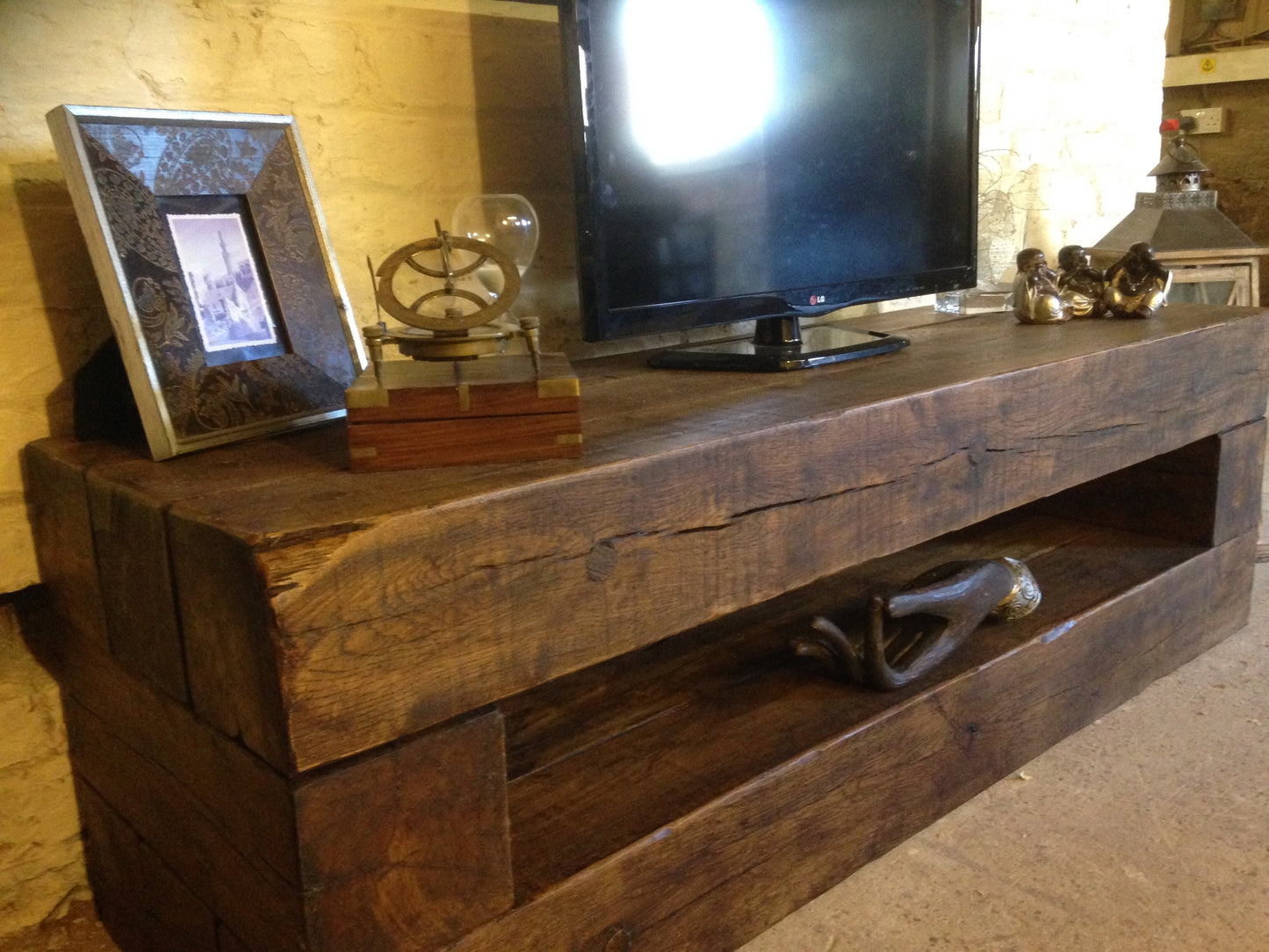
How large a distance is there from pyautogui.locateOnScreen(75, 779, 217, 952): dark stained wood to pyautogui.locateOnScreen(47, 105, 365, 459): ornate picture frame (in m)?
0.44

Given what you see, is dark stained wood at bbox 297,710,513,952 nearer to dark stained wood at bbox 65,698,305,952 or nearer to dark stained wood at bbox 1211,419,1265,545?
dark stained wood at bbox 65,698,305,952

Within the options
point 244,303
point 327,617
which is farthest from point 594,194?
point 327,617

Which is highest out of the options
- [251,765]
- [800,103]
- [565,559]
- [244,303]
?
[800,103]

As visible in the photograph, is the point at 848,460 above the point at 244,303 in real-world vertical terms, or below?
below

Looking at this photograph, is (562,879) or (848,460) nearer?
(562,879)

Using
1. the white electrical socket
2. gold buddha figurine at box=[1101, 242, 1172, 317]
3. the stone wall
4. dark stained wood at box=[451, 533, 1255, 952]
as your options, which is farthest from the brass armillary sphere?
the white electrical socket

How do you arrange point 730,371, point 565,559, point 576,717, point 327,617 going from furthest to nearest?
point 730,371 → point 576,717 → point 565,559 → point 327,617

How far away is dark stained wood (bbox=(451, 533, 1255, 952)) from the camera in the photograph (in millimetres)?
1057

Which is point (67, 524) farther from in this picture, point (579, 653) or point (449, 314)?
point (579, 653)

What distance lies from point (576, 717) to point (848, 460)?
475 mm

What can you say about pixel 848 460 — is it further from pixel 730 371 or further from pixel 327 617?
pixel 327 617

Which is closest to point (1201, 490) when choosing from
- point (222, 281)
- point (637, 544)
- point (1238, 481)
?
point (1238, 481)

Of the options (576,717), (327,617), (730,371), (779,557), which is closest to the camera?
(327,617)

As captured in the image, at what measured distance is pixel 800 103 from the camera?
1.53m
